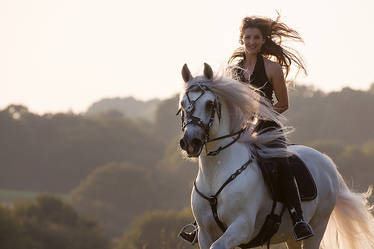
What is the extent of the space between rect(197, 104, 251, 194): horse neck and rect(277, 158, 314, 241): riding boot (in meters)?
0.68

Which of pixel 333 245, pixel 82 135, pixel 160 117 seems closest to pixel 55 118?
pixel 82 135

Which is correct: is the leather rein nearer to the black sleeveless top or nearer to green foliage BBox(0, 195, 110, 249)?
the black sleeveless top

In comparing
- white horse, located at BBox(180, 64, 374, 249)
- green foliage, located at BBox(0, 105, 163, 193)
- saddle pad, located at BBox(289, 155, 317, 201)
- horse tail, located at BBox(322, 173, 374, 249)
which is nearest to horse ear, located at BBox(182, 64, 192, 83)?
white horse, located at BBox(180, 64, 374, 249)

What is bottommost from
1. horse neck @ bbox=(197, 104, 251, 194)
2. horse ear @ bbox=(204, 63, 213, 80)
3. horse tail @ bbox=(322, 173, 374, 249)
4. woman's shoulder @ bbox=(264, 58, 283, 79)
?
horse tail @ bbox=(322, 173, 374, 249)

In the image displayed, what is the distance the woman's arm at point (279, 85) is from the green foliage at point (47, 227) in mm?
41144

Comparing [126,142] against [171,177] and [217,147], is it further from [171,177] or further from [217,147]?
[217,147]

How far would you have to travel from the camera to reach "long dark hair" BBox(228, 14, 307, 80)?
36.6 feet

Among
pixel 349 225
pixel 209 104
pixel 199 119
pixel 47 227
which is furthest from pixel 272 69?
pixel 47 227

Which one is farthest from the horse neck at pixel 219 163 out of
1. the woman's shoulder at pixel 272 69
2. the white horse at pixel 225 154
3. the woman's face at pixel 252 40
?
the woman's face at pixel 252 40

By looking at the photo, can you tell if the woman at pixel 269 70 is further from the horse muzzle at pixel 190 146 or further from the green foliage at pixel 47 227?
the green foliage at pixel 47 227

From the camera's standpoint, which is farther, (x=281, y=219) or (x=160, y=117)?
(x=160, y=117)

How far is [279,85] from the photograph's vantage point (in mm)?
10820

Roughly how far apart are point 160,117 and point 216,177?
142 meters

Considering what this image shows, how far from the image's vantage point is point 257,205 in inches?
394
